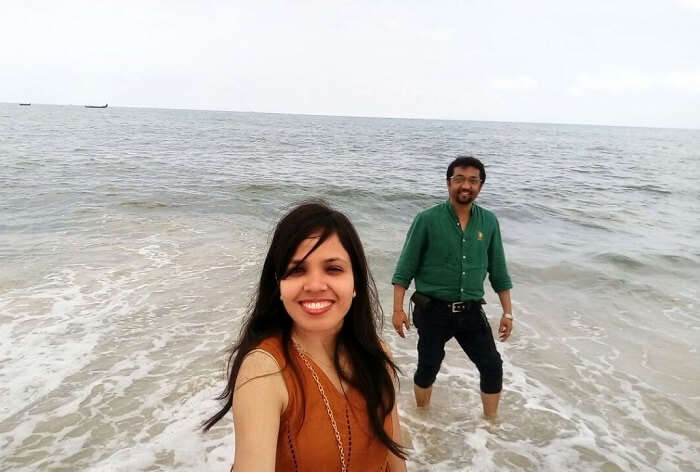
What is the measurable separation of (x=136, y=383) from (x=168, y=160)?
22.6m

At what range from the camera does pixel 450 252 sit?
3.71 m

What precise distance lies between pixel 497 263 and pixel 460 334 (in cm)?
67

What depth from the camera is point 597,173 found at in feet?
90.8

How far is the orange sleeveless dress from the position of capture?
1.55m

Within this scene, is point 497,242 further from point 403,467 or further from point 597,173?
point 597,173

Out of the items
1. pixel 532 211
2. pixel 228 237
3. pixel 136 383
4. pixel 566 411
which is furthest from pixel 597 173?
pixel 136 383

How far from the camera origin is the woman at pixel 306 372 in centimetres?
151

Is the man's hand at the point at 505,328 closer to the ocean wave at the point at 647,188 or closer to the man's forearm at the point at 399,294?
the man's forearm at the point at 399,294

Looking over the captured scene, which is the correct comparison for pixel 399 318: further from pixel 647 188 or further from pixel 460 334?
pixel 647 188

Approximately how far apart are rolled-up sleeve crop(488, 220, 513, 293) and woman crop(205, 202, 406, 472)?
2336 mm

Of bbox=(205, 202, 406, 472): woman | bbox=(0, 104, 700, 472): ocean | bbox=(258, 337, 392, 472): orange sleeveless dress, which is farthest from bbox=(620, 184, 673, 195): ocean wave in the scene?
bbox=(258, 337, 392, 472): orange sleeveless dress

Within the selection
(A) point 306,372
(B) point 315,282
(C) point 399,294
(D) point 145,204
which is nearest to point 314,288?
(B) point 315,282

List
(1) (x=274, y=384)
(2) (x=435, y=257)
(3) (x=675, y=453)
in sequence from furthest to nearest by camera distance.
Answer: (3) (x=675, y=453), (2) (x=435, y=257), (1) (x=274, y=384)

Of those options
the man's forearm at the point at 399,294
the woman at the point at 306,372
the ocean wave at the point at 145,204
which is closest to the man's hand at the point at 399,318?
the man's forearm at the point at 399,294
